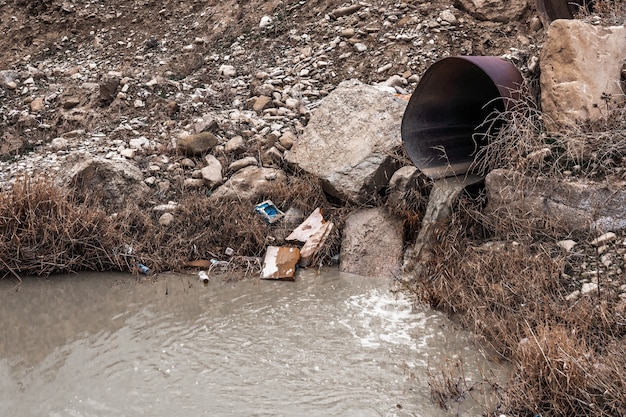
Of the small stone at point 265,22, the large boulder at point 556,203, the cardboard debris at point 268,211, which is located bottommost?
the cardboard debris at point 268,211

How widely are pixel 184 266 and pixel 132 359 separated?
130 centimetres

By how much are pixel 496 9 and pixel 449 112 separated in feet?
7.02

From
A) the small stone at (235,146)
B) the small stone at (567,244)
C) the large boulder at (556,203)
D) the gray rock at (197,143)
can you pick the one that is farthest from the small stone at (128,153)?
the small stone at (567,244)

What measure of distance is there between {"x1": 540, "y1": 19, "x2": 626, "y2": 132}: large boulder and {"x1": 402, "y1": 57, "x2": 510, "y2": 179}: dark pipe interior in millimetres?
278

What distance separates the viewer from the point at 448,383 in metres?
3.08

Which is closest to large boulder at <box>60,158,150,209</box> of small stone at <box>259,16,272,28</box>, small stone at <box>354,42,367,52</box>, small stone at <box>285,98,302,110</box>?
small stone at <box>285,98,302,110</box>

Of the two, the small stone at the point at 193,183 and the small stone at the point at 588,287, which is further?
the small stone at the point at 193,183

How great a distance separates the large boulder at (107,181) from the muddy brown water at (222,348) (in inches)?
28.1

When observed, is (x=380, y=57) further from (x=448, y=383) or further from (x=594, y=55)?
(x=448, y=383)

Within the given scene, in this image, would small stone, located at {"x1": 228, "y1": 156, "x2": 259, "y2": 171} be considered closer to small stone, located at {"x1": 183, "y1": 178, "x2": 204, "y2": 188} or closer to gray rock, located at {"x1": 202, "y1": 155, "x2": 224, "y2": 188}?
gray rock, located at {"x1": 202, "y1": 155, "x2": 224, "y2": 188}

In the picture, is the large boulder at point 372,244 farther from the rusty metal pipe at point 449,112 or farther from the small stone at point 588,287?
→ the small stone at point 588,287

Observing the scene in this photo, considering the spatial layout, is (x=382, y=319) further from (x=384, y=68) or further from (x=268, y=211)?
(x=384, y=68)

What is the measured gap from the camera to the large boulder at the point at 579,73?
14.4 ft

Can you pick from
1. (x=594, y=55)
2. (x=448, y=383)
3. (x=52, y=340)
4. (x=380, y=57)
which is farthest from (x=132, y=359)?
(x=380, y=57)
